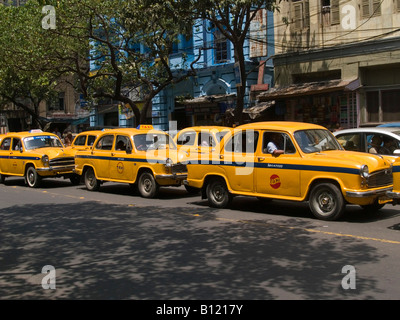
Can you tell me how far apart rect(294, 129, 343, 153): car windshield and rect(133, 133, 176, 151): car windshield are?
16.8 feet

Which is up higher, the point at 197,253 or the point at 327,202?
the point at 327,202

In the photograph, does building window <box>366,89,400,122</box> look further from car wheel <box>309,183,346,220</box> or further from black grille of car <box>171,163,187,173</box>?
car wheel <box>309,183,346,220</box>

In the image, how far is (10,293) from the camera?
18.8 ft

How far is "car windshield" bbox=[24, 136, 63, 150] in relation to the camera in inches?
681

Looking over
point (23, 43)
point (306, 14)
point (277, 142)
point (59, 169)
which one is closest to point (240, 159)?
point (277, 142)

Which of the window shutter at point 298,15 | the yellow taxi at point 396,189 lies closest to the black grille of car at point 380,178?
the yellow taxi at point 396,189

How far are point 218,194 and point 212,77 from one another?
16144 mm

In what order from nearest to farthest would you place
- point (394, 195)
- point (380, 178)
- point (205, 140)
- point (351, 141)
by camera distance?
point (394, 195) → point (380, 178) → point (351, 141) → point (205, 140)

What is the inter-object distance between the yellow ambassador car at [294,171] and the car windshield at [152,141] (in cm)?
248

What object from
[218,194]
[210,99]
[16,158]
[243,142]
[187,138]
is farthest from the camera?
[210,99]

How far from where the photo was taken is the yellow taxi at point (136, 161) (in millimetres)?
13172

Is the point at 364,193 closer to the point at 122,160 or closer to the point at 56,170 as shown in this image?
the point at 122,160

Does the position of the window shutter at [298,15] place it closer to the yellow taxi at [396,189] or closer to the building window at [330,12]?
the building window at [330,12]

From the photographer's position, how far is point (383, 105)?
20688mm
